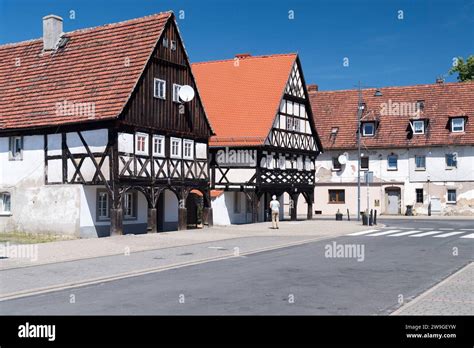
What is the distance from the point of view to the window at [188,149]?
3206cm

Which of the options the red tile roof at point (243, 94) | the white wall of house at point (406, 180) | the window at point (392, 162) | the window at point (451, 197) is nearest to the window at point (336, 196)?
the white wall of house at point (406, 180)

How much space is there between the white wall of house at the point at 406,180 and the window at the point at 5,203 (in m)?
32.4

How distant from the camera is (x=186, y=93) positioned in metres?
31.0

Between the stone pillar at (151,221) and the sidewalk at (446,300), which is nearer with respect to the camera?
the sidewalk at (446,300)

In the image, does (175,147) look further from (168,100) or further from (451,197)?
(451,197)

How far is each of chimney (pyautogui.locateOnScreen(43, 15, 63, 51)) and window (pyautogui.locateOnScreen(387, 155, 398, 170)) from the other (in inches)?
1265

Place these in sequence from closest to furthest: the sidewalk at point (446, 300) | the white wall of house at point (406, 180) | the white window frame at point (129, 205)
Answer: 1. the sidewalk at point (446, 300)
2. the white window frame at point (129, 205)
3. the white wall of house at point (406, 180)

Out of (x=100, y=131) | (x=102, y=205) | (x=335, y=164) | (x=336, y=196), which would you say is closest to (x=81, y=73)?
(x=100, y=131)

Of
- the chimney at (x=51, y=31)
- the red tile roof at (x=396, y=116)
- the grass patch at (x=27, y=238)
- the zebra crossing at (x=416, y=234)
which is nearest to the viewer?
the grass patch at (x=27, y=238)

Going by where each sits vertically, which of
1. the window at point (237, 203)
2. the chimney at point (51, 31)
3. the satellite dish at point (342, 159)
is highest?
the chimney at point (51, 31)

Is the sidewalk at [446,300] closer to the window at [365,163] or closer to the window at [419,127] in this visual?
the window at [419,127]

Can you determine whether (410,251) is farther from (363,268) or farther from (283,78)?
(283,78)
